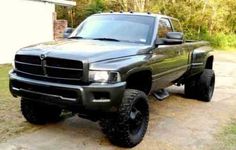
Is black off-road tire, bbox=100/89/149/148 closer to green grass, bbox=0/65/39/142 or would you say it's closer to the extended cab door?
the extended cab door

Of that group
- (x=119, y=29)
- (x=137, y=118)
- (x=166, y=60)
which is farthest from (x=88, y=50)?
(x=166, y=60)

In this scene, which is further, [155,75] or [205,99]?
[205,99]

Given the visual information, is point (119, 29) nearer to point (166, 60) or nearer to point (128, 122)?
point (166, 60)

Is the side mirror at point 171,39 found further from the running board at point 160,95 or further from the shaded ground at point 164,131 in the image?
the shaded ground at point 164,131

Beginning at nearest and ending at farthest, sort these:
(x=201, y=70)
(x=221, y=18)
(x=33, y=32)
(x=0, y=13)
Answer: (x=201, y=70), (x=0, y=13), (x=33, y=32), (x=221, y=18)

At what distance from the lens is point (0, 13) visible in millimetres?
14578

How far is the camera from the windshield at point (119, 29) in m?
6.32

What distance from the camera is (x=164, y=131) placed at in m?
6.43

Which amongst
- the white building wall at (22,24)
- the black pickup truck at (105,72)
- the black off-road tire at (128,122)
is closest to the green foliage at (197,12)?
the white building wall at (22,24)

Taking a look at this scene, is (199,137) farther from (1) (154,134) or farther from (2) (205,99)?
(2) (205,99)

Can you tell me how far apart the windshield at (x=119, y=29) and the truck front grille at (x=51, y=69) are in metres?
1.38

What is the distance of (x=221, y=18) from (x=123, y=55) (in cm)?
2514

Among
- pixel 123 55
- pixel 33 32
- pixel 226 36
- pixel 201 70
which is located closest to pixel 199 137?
pixel 123 55

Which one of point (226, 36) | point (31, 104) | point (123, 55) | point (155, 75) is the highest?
point (123, 55)
